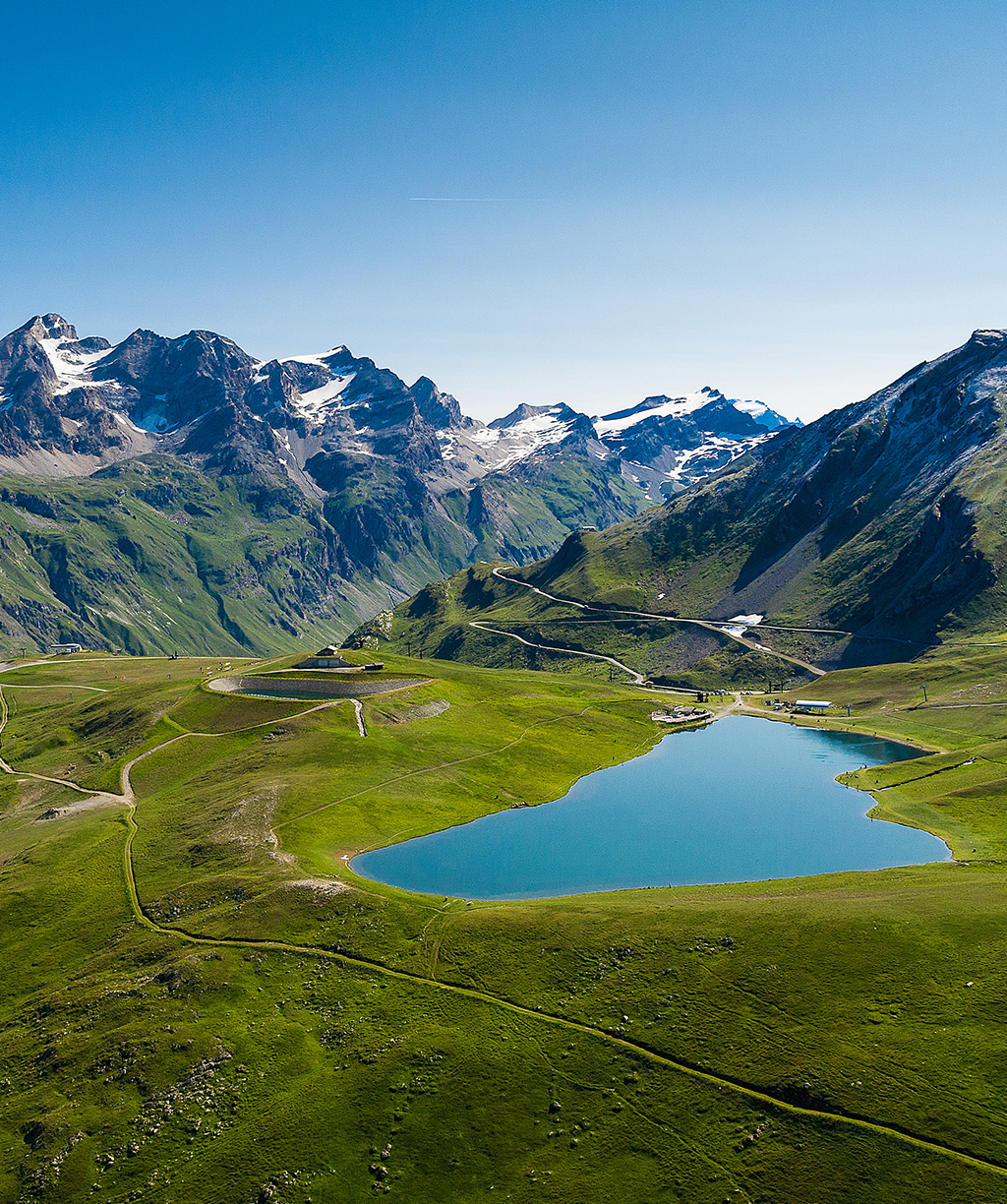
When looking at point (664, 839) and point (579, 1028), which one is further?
point (664, 839)

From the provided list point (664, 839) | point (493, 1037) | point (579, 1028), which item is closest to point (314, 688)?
point (664, 839)

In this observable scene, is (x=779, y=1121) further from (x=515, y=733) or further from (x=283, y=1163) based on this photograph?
(x=515, y=733)

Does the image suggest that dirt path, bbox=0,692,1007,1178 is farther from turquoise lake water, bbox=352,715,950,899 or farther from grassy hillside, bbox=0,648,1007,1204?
turquoise lake water, bbox=352,715,950,899

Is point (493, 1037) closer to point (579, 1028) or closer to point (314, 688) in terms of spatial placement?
point (579, 1028)

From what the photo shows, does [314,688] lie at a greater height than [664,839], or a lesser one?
greater

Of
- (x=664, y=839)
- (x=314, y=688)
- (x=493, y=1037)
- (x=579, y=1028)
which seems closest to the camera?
(x=579, y=1028)

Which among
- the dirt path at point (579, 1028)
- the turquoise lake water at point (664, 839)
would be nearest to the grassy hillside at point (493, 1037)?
the dirt path at point (579, 1028)

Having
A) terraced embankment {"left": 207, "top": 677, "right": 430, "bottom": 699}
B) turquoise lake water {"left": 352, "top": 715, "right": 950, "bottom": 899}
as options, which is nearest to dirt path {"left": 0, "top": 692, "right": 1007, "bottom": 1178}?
→ turquoise lake water {"left": 352, "top": 715, "right": 950, "bottom": 899}
